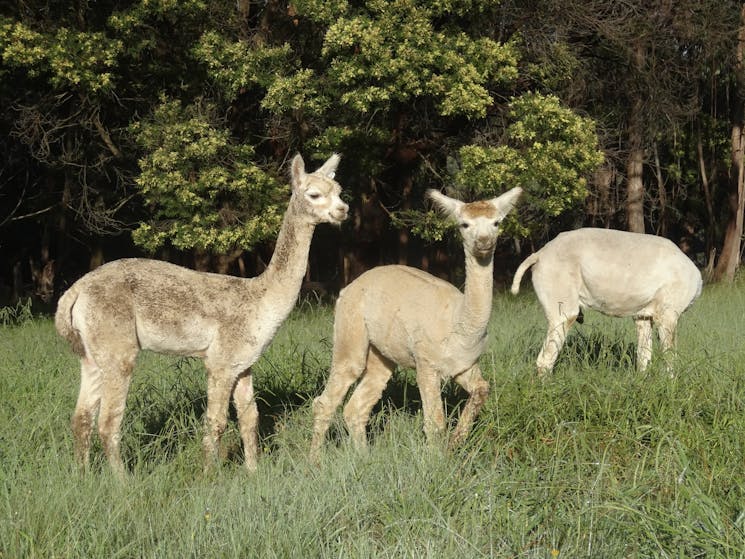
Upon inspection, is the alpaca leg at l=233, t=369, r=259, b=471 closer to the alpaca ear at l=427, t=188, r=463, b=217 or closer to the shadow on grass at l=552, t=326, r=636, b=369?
the alpaca ear at l=427, t=188, r=463, b=217

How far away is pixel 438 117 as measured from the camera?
17.9 m

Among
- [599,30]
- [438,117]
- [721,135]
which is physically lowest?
[721,135]

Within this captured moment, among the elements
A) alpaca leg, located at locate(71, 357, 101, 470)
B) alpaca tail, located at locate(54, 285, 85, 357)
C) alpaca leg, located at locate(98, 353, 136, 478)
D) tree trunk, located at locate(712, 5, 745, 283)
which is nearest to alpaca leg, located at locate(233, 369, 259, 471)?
alpaca leg, located at locate(98, 353, 136, 478)

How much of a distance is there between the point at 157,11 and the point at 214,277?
31.8ft

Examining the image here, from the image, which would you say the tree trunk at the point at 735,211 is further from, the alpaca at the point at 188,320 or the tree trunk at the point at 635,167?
the alpaca at the point at 188,320

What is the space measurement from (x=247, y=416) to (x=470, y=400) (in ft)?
5.03

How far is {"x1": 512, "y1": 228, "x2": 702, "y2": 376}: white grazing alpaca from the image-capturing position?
9.12 meters

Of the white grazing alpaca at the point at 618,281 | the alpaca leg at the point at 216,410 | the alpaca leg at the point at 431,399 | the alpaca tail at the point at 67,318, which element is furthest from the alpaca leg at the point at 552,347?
the alpaca tail at the point at 67,318

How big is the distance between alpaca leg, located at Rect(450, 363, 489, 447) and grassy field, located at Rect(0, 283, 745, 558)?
11cm

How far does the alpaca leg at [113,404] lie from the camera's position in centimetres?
589

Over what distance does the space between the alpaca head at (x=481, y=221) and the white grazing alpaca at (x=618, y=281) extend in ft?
10.0

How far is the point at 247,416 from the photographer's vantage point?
6.40 meters

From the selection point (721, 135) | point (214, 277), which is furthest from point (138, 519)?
point (721, 135)

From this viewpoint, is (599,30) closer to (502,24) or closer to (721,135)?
(502,24)
